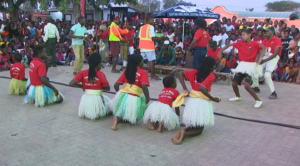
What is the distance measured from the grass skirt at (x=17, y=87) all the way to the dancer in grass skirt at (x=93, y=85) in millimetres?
2418

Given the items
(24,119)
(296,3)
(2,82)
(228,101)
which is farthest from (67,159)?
(296,3)

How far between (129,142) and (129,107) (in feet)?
2.22

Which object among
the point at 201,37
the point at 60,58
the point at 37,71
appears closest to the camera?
the point at 37,71

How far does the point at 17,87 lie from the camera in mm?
6738

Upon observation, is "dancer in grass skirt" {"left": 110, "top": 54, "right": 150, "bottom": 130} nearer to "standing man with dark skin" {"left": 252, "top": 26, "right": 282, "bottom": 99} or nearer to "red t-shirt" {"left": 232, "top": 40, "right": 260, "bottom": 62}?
"red t-shirt" {"left": 232, "top": 40, "right": 260, "bottom": 62}

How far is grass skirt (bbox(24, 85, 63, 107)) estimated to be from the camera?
5.84 meters

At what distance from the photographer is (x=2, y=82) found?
26.8ft

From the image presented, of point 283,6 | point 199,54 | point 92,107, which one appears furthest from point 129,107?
point 283,6

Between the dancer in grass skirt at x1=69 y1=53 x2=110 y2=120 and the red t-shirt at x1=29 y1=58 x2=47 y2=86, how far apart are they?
1.09 meters

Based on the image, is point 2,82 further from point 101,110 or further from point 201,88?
point 201,88

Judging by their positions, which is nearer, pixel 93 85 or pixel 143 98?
pixel 143 98

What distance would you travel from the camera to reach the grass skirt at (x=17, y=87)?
674 centimetres

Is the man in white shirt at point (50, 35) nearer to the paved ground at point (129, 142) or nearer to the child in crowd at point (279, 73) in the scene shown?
the paved ground at point (129, 142)

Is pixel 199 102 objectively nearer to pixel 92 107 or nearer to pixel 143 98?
pixel 143 98
